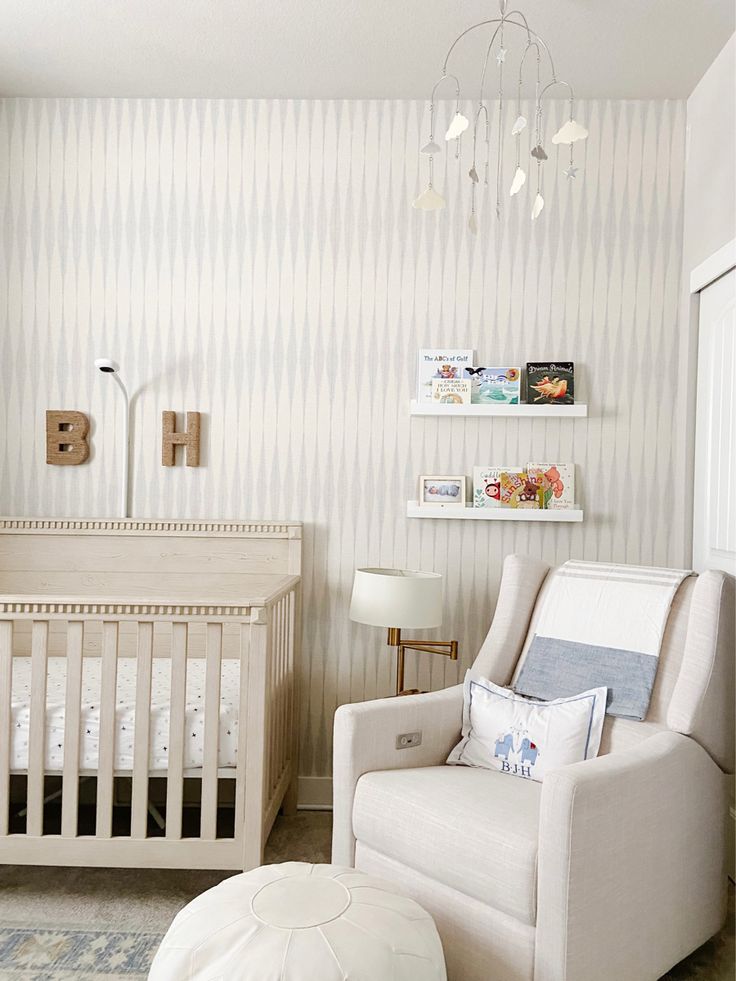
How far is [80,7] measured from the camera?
2.55 meters

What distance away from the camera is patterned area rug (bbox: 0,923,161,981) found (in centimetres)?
193

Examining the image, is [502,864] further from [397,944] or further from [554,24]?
[554,24]

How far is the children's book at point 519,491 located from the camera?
3053mm

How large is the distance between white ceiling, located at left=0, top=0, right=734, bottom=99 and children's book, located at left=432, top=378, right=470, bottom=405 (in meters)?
1.09

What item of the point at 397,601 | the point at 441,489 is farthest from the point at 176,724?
the point at 441,489

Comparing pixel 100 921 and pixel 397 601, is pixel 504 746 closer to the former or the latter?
pixel 397 601

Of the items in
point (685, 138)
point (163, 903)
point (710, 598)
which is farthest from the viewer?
point (685, 138)

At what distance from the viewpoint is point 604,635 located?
227cm

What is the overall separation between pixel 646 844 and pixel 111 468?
226 centimetres

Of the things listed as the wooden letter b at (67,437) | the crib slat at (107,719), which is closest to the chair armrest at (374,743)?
the crib slat at (107,719)

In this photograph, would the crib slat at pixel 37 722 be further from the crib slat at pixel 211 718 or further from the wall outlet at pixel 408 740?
the wall outlet at pixel 408 740

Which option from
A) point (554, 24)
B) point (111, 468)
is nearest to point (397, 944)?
point (111, 468)

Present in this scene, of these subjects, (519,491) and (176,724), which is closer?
(176,724)

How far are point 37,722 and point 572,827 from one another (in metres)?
1.44
